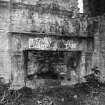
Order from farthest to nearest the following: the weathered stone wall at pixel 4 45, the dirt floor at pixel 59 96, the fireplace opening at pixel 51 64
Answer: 1. the fireplace opening at pixel 51 64
2. the weathered stone wall at pixel 4 45
3. the dirt floor at pixel 59 96

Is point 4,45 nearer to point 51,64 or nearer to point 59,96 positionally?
point 51,64

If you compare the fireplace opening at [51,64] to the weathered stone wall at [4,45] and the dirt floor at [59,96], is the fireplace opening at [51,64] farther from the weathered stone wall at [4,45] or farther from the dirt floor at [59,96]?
the weathered stone wall at [4,45]

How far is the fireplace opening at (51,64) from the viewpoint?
6.45 meters

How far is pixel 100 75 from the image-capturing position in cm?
721

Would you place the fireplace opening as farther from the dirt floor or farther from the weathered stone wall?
the weathered stone wall

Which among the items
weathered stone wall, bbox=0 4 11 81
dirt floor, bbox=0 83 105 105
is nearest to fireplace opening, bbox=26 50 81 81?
dirt floor, bbox=0 83 105 105

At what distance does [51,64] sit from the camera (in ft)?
22.0

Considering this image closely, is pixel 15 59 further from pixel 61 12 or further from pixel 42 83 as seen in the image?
pixel 61 12

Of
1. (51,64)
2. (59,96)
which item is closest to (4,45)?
(51,64)

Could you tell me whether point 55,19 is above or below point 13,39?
above

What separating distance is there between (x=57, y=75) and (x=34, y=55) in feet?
3.97

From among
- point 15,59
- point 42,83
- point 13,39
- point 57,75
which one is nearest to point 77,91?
point 57,75

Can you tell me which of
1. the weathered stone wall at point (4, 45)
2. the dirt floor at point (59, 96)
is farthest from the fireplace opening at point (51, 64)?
the weathered stone wall at point (4, 45)

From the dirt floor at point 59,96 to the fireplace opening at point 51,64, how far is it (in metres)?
0.51
